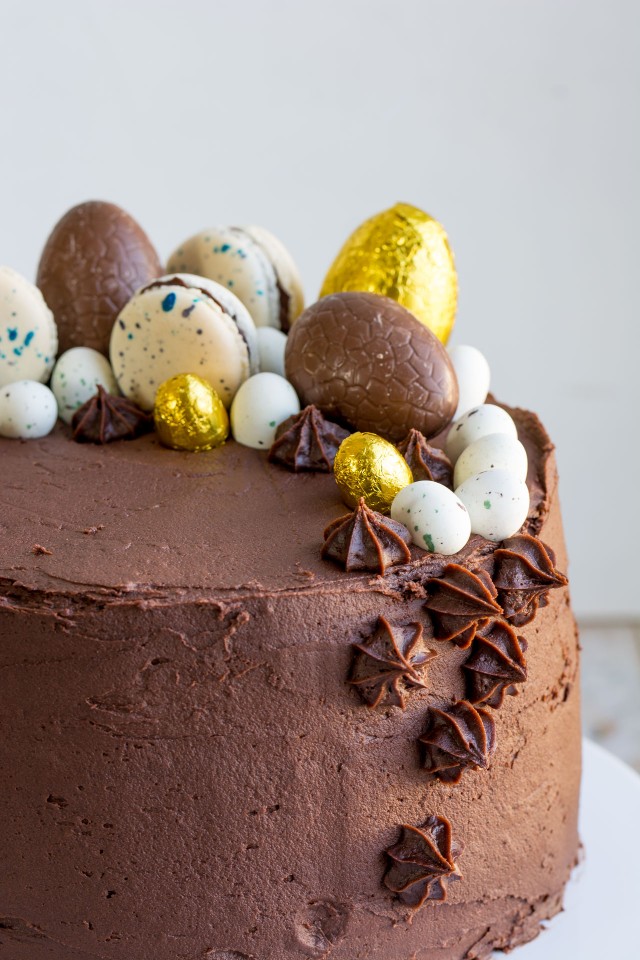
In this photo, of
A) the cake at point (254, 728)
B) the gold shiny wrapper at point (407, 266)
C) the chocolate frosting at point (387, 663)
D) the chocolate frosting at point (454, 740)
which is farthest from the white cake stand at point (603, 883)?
the gold shiny wrapper at point (407, 266)

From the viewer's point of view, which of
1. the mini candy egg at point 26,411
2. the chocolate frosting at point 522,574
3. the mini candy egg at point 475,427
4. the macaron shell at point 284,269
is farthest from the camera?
the macaron shell at point 284,269

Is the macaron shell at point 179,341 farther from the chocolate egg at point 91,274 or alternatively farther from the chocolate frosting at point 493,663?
the chocolate frosting at point 493,663

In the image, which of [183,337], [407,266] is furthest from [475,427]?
[183,337]

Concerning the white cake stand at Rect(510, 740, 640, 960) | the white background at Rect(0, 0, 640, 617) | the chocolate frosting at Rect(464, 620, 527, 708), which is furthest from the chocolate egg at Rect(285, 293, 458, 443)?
the white background at Rect(0, 0, 640, 617)

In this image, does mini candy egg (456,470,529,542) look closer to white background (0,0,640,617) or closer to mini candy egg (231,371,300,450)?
mini candy egg (231,371,300,450)

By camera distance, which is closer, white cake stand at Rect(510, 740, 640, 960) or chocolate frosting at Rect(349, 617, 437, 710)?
chocolate frosting at Rect(349, 617, 437, 710)
